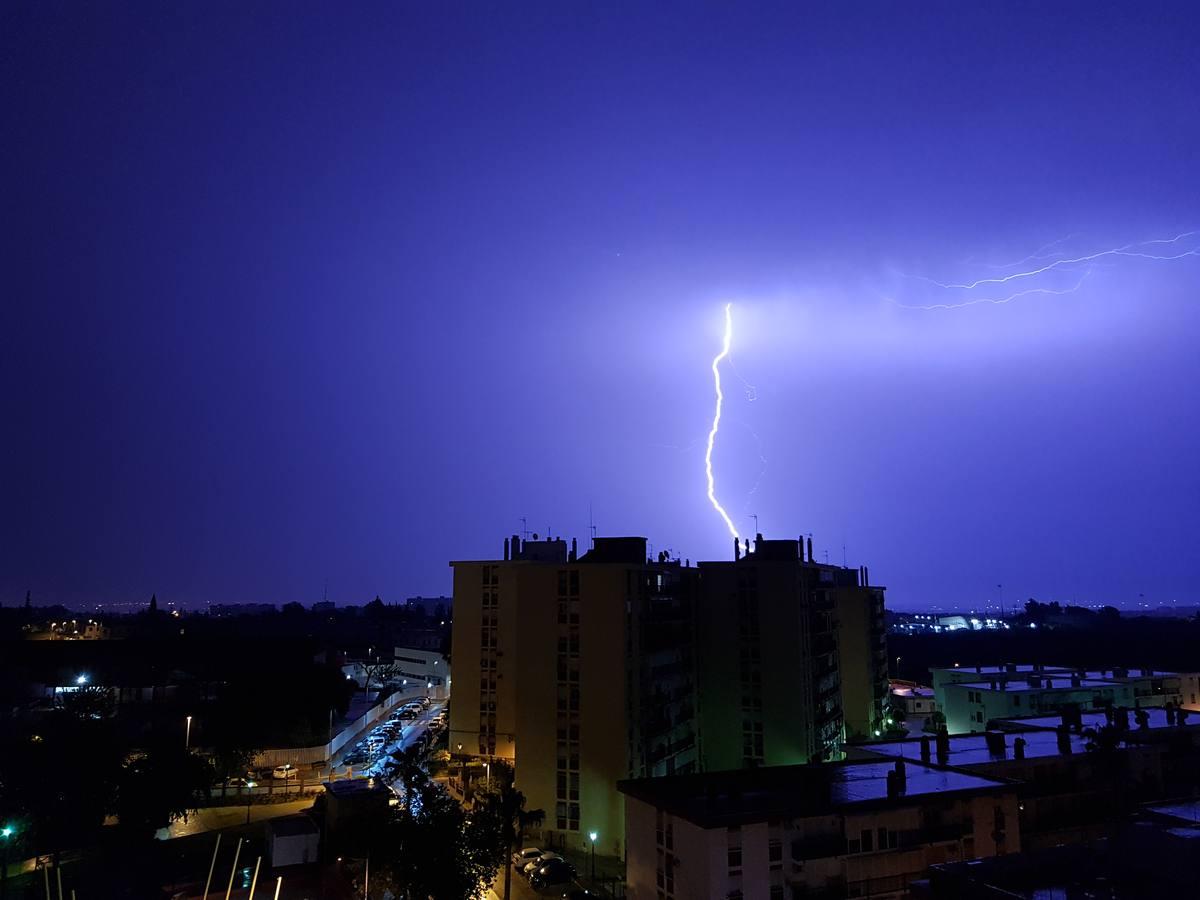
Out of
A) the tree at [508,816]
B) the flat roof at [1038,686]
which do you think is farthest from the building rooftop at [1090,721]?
the tree at [508,816]

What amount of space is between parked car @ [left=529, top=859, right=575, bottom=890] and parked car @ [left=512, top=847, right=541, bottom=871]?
4.14 ft

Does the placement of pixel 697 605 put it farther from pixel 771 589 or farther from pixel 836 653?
pixel 836 653

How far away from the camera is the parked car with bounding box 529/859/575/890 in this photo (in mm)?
31672

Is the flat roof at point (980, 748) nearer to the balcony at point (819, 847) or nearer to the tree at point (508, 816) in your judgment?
the balcony at point (819, 847)

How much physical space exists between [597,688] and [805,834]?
52.0 ft

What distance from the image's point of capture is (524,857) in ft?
112

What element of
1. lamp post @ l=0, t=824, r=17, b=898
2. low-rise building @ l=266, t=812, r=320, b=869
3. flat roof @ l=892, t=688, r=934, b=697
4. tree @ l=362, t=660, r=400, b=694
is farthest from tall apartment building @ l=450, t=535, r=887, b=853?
tree @ l=362, t=660, r=400, b=694

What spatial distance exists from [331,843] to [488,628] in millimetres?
16591

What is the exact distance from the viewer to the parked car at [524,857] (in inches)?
1319

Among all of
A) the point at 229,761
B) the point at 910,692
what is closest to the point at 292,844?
the point at 229,761

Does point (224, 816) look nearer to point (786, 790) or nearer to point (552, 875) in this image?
point (552, 875)

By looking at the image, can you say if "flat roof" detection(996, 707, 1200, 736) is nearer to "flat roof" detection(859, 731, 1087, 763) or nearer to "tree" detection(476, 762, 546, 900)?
"flat roof" detection(859, 731, 1087, 763)

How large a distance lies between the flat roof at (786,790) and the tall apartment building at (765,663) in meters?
13.0

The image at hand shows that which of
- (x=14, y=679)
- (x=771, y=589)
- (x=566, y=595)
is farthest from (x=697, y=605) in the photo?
(x=14, y=679)
